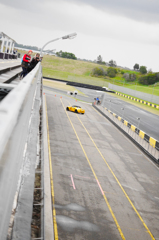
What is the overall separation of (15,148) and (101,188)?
18.0m

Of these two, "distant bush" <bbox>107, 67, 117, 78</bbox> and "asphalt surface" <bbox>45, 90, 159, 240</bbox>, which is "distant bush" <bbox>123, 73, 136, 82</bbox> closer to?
"distant bush" <bbox>107, 67, 117, 78</bbox>

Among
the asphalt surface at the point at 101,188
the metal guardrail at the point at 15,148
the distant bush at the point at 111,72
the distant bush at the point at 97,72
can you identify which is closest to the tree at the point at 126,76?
the distant bush at the point at 111,72

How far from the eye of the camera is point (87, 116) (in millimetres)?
43250

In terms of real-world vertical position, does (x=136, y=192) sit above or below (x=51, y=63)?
below

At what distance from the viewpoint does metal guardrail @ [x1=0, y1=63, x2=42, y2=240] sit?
878 mm

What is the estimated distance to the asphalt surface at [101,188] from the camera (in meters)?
14.4

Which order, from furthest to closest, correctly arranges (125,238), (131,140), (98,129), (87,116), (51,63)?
(51,63) < (87,116) < (98,129) < (131,140) < (125,238)

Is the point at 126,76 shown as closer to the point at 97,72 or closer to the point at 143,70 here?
the point at 143,70

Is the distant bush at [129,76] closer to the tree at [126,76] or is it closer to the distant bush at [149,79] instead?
the tree at [126,76]

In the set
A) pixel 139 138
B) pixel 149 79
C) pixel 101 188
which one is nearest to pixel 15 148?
pixel 101 188

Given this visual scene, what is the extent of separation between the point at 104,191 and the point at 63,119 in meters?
19.7

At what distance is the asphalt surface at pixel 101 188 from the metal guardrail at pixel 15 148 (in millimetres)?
10595

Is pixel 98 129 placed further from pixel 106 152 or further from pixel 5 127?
pixel 5 127

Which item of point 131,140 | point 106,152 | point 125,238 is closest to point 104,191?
point 125,238
